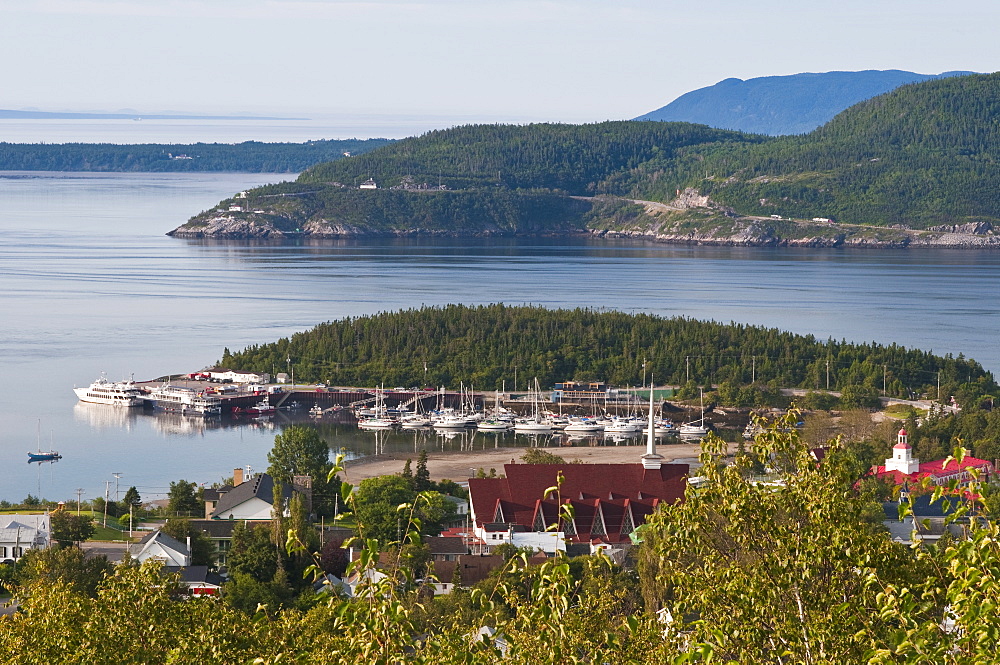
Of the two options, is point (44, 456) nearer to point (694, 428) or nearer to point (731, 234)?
point (694, 428)

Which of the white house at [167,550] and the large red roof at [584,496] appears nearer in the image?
the white house at [167,550]

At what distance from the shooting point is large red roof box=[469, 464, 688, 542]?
23.9 metres

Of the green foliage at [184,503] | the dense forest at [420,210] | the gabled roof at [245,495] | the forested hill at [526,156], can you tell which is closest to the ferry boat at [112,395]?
the green foliage at [184,503]

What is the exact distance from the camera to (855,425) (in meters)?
37.3

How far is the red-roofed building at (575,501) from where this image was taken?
77.0 feet

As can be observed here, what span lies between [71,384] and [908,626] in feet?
153

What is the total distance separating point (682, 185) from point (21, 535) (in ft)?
452

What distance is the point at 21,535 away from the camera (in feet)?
75.0

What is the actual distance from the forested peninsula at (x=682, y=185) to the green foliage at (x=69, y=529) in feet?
355

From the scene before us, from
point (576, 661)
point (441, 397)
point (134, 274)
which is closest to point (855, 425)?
point (441, 397)

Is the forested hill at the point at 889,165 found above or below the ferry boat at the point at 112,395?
above

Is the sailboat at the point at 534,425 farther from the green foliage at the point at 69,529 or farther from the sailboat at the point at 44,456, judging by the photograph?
the green foliage at the point at 69,529

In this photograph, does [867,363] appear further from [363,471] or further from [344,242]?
[344,242]

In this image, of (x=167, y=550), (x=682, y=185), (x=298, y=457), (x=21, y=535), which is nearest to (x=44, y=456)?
(x=298, y=457)
